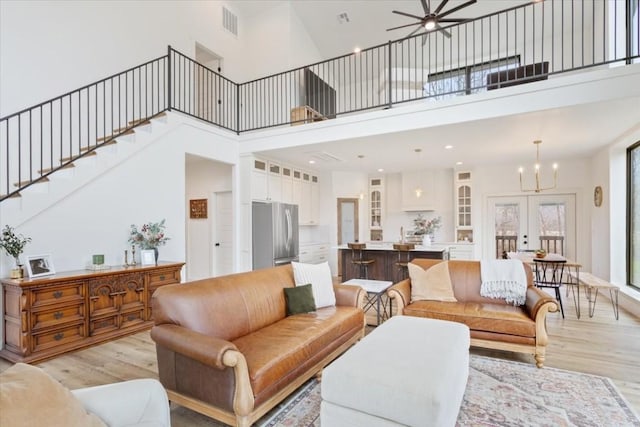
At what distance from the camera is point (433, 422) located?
1691 millimetres

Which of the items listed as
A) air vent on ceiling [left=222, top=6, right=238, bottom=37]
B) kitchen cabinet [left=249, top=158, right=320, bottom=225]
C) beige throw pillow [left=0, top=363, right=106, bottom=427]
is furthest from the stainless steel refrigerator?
beige throw pillow [left=0, top=363, right=106, bottom=427]

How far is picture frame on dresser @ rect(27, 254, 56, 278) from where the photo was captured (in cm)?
334

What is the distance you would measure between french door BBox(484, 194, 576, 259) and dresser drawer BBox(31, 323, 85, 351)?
7.77 metres

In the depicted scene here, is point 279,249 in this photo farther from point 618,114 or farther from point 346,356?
point 618,114

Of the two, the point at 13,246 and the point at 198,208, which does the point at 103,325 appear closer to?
the point at 13,246

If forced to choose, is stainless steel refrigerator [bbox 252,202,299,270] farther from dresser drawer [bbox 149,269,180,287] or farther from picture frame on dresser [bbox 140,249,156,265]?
picture frame on dresser [bbox 140,249,156,265]

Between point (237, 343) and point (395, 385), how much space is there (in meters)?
1.21

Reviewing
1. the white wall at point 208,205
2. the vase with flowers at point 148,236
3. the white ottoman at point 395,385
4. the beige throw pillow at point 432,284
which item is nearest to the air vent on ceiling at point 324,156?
the white wall at point 208,205

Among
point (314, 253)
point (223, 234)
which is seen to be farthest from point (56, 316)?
point (314, 253)

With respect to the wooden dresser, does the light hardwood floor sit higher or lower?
lower

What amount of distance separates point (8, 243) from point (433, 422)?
4060mm

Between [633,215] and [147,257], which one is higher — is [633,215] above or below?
above

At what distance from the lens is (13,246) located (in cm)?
323

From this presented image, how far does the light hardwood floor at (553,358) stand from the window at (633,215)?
1394 millimetres
